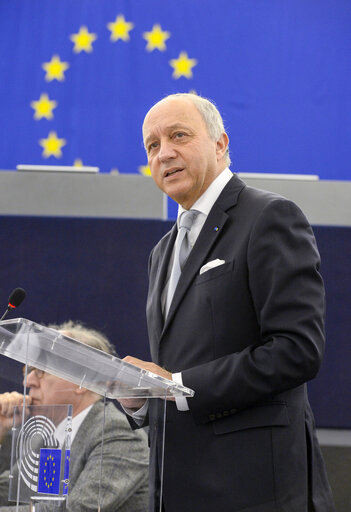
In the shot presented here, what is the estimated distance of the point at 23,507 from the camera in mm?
1360

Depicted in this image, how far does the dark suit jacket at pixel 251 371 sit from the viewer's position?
5.08ft

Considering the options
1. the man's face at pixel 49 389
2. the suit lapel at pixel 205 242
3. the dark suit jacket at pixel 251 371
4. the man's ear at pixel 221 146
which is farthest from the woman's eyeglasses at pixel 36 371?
the man's ear at pixel 221 146

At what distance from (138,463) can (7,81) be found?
12.6ft

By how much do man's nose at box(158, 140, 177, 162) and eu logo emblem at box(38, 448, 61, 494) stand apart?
83cm

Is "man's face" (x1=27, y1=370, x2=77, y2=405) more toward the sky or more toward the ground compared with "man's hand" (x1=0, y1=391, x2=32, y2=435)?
more toward the sky

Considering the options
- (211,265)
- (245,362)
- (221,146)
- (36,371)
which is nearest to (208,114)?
(221,146)

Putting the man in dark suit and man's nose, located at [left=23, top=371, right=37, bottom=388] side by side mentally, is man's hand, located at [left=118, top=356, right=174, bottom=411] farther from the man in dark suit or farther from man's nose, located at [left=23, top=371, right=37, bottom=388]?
man's nose, located at [left=23, top=371, right=37, bottom=388]

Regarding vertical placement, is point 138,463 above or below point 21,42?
below

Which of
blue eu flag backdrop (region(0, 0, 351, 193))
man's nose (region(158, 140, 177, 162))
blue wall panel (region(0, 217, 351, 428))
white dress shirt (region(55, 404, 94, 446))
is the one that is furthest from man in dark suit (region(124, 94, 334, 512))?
blue eu flag backdrop (region(0, 0, 351, 193))

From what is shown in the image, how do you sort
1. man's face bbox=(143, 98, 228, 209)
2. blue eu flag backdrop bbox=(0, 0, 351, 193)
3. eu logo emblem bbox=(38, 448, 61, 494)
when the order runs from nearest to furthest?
eu logo emblem bbox=(38, 448, 61, 494)
man's face bbox=(143, 98, 228, 209)
blue eu flag backdrop bbox=(0, 0, 351, 193)

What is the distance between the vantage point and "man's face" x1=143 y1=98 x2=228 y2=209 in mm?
1909

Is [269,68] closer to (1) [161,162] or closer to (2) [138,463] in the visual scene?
(1) [161,162]

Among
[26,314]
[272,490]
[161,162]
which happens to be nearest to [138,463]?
[272,490]

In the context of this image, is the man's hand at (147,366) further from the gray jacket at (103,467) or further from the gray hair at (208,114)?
the gray hair at (208,114)
